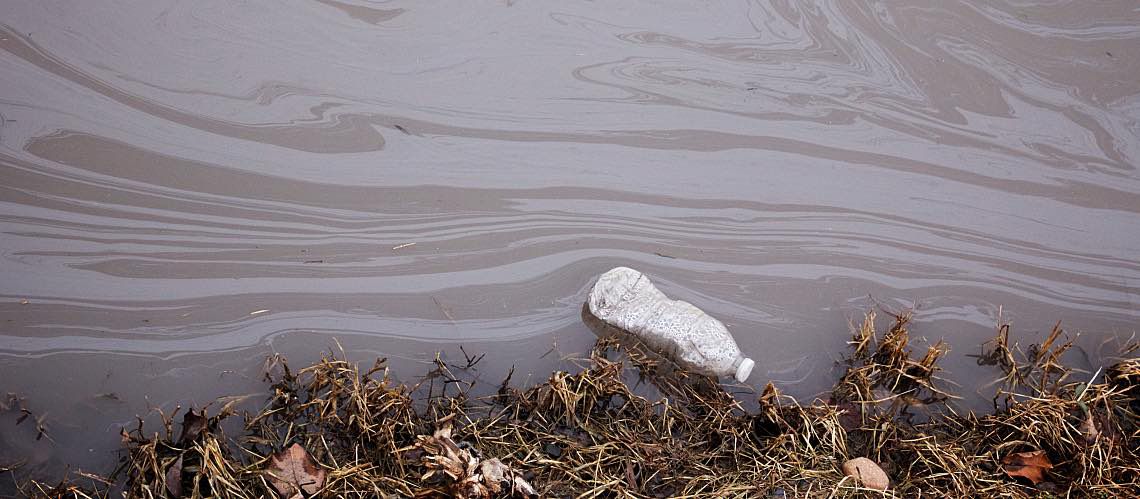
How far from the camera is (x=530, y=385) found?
190cm

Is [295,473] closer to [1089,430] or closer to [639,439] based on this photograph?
[639,439]

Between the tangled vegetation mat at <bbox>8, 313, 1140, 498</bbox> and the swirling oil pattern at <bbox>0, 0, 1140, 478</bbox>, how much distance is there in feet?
0.30

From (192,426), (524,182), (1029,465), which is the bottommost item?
(1029,465)

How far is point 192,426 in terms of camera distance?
171cm

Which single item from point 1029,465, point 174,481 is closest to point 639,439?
point 1029,465

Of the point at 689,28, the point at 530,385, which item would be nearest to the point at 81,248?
the point at 530,385

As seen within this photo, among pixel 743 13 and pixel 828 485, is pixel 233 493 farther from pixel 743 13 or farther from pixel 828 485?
pixel 743 13

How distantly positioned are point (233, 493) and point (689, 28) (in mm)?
1679

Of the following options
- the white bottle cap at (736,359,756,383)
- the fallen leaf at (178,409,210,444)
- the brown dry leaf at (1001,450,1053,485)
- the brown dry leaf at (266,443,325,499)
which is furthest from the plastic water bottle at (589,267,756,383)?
the fallen leaf at (178,409,210,444)

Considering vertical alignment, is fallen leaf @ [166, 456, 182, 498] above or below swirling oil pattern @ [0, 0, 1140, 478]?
below

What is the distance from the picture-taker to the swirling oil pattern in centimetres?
187

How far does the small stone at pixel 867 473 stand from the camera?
5.77ft

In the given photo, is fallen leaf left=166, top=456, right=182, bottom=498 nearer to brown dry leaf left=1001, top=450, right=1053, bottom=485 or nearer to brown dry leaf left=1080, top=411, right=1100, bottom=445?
brown dry leaf left=1001, top=450, right=1053, bottom=485

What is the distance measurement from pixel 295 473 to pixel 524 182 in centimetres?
91
